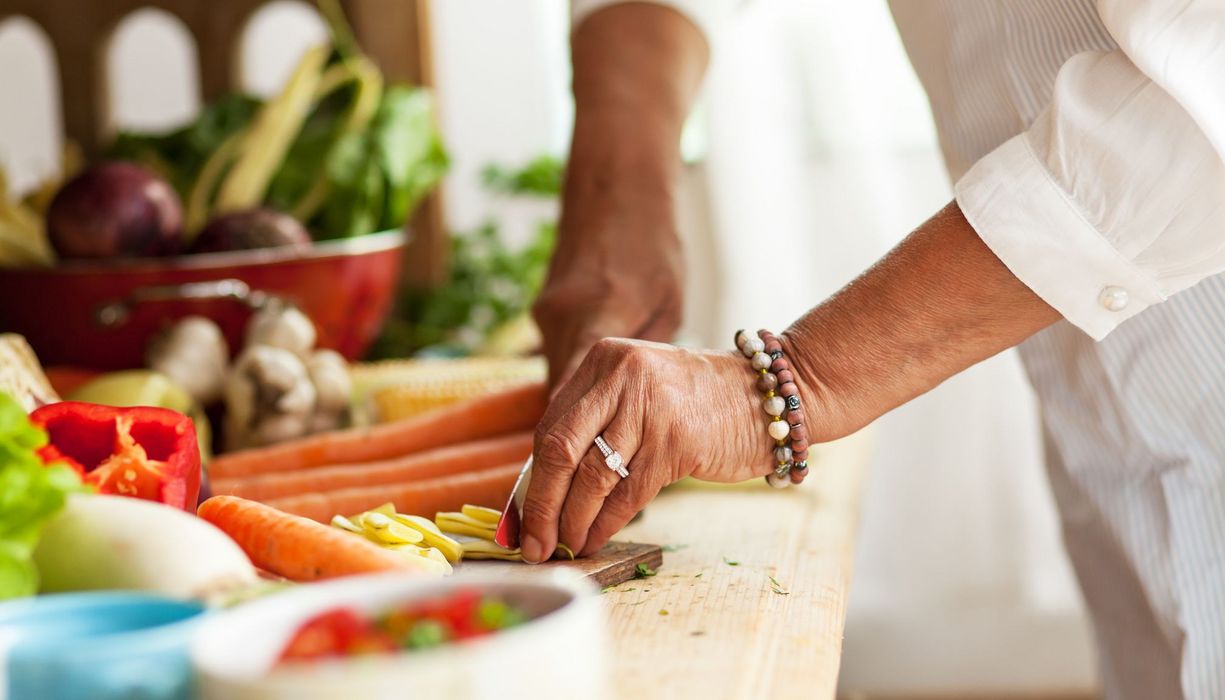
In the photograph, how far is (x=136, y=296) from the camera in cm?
143

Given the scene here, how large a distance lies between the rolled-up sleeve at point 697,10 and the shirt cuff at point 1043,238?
2.21 ft

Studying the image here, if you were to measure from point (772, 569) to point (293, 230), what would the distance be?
0.84 metres

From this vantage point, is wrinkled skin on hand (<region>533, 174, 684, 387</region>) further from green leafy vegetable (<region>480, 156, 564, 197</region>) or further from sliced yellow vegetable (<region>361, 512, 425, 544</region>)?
green leafy vegetable (<region>480, 156, 564, 197</region>)

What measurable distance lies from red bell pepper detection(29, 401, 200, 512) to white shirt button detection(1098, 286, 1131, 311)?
1.94ft

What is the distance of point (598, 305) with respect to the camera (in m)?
1.29

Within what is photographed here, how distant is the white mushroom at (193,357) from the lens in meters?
1.41

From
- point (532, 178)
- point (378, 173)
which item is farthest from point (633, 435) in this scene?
point (532, 178)

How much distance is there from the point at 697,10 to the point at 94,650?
1149 mm

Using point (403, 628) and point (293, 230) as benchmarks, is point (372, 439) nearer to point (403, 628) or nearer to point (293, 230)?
point (293, 230)

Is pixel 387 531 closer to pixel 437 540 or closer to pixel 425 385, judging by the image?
pixel 437 540

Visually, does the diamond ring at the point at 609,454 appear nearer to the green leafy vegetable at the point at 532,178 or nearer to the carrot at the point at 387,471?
the carrot at the point at 387,471

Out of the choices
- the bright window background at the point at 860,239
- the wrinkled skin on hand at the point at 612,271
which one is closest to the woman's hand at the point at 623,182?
the wrinkled skin on hand at the point at 612,271

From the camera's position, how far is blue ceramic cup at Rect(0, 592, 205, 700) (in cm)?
49

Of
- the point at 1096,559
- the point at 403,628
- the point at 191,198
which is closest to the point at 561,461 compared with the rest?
the point at 403,628
